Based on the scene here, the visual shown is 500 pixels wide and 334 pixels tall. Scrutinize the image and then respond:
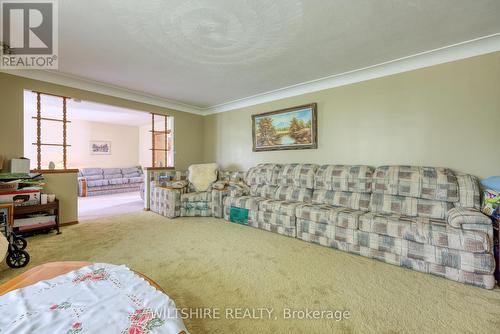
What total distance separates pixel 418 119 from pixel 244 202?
2775 millimetres

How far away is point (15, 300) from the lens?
0.99m

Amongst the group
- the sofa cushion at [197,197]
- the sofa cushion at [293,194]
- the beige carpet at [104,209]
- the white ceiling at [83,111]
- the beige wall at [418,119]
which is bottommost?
the beige carpet at [104,209]

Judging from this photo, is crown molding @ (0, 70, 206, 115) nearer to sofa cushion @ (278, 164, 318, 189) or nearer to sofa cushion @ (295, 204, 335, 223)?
sofa cushion @ (278, 164, 318, 189)

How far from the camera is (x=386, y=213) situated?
268 cm

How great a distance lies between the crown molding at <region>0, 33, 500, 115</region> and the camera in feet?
8.27

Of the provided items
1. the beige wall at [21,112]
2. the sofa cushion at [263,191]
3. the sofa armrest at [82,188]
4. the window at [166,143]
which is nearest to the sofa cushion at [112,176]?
the sofa armrest at [82,188]

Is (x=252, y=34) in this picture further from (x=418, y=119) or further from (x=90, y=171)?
(x=90, y=171)

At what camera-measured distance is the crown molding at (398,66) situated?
8.09 ft

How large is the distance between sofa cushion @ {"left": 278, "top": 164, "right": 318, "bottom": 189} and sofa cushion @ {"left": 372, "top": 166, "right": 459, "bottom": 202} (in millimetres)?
916

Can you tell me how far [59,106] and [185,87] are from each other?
408 cm

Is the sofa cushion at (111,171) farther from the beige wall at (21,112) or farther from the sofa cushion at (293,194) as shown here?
the sofa cushion at (293,194)

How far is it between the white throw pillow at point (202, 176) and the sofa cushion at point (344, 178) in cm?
223

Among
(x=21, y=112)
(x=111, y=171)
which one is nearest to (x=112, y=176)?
(x=111, y=171)

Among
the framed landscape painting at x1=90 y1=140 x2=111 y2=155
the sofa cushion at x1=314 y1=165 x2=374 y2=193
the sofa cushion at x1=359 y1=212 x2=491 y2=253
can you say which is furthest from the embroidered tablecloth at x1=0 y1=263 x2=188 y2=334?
the framed landscape painting at x1=90 y1=140 x2=111 y2=155
